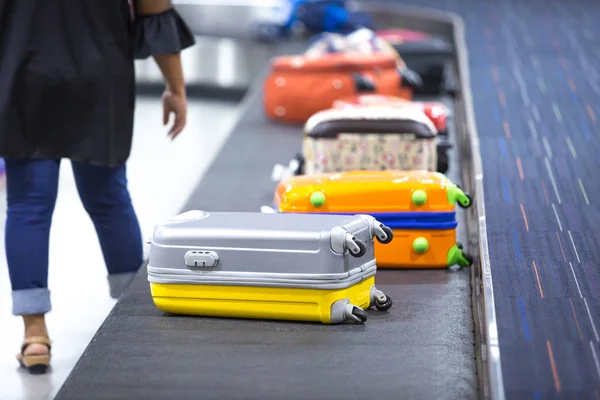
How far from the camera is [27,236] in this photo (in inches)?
108

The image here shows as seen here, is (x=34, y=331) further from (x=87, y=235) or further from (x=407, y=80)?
(x=407, y=80)

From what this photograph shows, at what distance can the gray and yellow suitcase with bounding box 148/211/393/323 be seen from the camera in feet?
7.85

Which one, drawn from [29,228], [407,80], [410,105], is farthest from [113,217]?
[407,80]

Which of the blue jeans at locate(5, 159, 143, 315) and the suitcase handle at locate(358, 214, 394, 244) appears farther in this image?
the blue jeans at locate(5, 159, 143, 315)

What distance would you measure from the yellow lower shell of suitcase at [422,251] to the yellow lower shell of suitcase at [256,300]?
356mm

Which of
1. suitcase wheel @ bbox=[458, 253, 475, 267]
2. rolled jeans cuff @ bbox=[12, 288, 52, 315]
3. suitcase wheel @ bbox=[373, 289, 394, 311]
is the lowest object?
rolled jeans cuff @ bbox=[12, 288, 52, 315]

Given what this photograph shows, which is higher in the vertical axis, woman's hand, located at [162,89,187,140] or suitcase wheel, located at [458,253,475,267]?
woman's hand, located at [162,89,187,140]

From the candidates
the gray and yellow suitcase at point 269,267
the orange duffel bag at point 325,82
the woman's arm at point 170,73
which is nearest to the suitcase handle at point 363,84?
the orange duffel bag at point 325,82

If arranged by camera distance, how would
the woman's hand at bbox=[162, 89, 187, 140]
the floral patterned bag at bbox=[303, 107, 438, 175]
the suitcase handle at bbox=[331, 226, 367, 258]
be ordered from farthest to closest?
1. the floral patterned bag at bbox=[303, 107, 438, 175]
2. the woman's hand at bbox=[162, 89, 187, 140]
3. the suitcase handle at bbox=[331, 226, 367, 258]

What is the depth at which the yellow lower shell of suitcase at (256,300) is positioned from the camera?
2410mm

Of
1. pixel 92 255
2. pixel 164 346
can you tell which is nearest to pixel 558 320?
pixel 164 346

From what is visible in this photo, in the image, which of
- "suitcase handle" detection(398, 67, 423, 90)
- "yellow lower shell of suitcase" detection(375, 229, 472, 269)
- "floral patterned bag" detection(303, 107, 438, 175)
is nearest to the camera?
"yellow lower shell of suitcase" detection(375, 229, 472, 269)

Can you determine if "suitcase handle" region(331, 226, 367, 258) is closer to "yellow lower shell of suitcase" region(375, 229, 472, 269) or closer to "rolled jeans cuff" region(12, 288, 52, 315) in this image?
"yellow lower shell of suitcase" region(375, 229, 472, 269)

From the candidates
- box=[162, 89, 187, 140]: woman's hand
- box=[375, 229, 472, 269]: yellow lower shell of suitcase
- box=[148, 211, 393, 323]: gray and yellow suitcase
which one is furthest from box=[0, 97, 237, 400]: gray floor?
box=[375, 229, 472, 269]: yellow lower shell of suitcase
